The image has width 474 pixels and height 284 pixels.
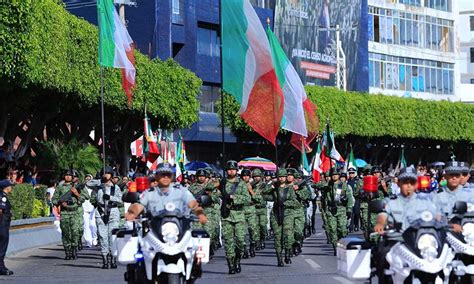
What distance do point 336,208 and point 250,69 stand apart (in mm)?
3829

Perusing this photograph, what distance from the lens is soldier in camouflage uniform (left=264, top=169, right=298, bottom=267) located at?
927 inches

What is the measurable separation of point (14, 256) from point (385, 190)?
802 cm

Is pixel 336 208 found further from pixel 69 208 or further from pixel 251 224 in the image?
pixel 69 208

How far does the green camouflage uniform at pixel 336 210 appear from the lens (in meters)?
27.2

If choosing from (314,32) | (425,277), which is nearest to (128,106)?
(314,32)

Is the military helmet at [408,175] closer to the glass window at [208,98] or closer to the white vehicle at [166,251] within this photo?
the white vehicle at [166,251]

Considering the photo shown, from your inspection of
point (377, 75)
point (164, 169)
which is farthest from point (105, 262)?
point (377, 75)

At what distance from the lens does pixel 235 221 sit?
22.2 metres

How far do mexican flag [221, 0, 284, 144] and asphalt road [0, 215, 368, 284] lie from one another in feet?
8.18

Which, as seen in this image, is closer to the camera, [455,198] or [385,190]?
[455,198]

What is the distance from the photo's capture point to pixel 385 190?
26.6m

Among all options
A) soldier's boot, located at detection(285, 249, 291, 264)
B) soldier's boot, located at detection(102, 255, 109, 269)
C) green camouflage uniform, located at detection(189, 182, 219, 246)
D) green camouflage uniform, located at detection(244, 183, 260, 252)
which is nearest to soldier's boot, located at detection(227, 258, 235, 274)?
green camouflage uniform, located at detection(189, 182, 219, 246)

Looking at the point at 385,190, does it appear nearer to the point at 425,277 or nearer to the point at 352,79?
the point at 425,277

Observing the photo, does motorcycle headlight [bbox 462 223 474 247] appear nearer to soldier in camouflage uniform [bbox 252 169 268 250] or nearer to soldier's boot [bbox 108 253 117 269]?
soldier's boot [bbox 108 253 117 269]
